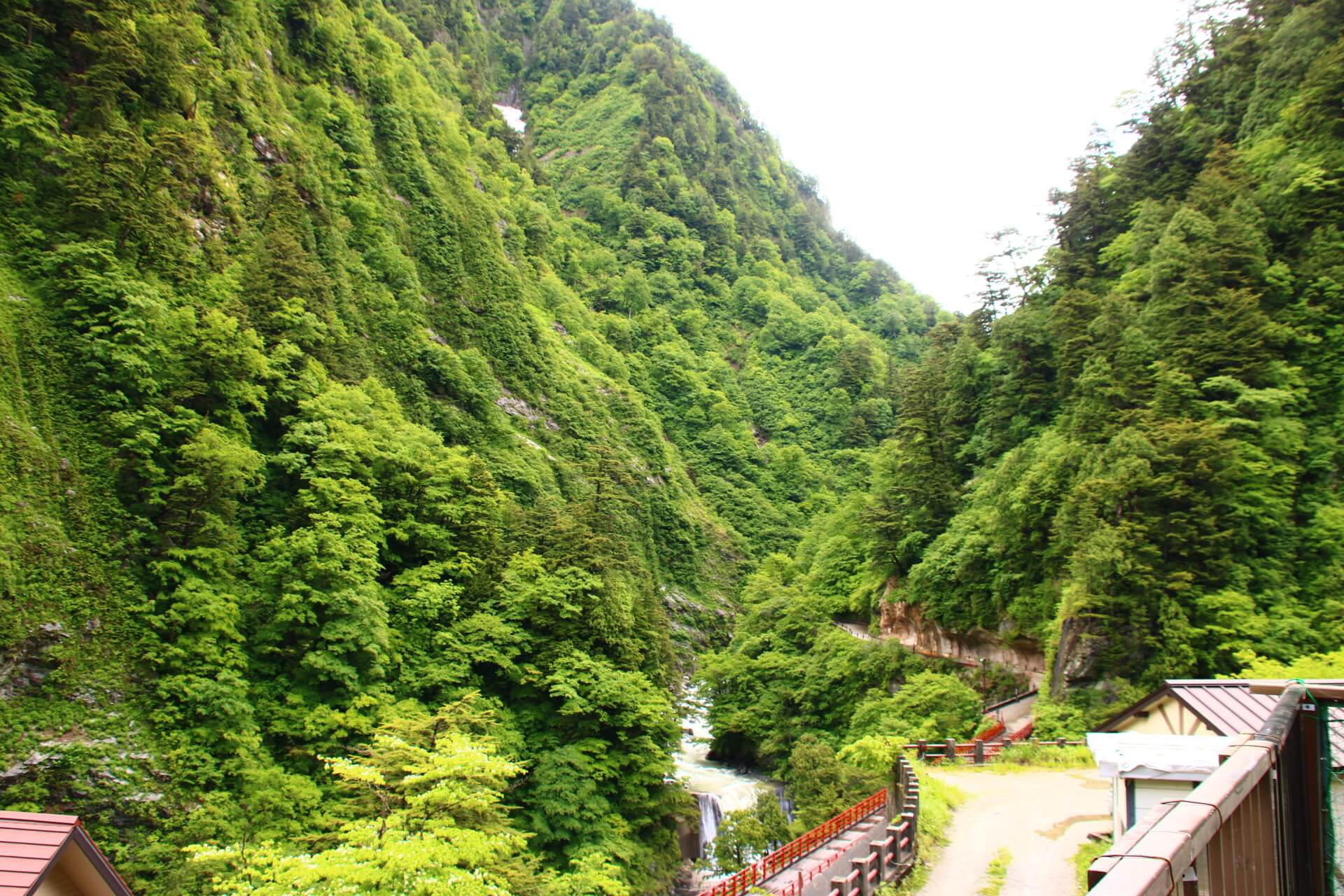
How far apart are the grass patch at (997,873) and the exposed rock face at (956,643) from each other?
63.8 ft

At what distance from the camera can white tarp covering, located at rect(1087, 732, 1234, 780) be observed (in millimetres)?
10500

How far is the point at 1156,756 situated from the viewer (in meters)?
10.8

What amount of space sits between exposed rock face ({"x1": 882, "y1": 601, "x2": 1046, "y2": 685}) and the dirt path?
12.5 metres

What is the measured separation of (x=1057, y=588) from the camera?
105ft

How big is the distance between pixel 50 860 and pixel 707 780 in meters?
32.2

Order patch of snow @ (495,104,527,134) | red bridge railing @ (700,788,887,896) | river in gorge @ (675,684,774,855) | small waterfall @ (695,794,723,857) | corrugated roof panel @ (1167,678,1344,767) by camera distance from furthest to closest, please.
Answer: patch of snow @ (495,104,527,134), river in gorge @ (675,684,774,855), small waterfall @ (695,794,723,857), red bridge railing @ (700,788,887,896), corrugated roof panel @ (1167,678,1344,767)

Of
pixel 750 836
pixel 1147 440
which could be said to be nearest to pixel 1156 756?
pixel 750 836

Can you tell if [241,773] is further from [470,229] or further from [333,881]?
[470,229]

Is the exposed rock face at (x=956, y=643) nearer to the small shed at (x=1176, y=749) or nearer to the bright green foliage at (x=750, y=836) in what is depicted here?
the bright green foliage at (x=750, y=836)

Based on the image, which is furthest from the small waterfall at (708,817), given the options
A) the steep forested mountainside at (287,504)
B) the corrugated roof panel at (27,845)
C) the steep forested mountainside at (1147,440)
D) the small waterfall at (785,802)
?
the corrugated roof panel at (27,845)

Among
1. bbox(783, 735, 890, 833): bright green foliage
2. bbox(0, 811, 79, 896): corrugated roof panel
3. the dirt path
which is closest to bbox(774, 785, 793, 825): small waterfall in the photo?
bbox(783, 735, 890, 833): bright green foliage

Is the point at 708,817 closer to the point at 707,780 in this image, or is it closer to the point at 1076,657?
the point at 707,780

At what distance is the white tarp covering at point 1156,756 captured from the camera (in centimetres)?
1050

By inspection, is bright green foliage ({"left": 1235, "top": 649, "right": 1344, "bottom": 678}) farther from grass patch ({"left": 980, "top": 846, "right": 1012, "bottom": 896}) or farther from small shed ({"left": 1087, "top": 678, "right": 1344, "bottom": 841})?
small shed ({"left": 1087, "top": 678, "right": 1344, "bottom": 841})
